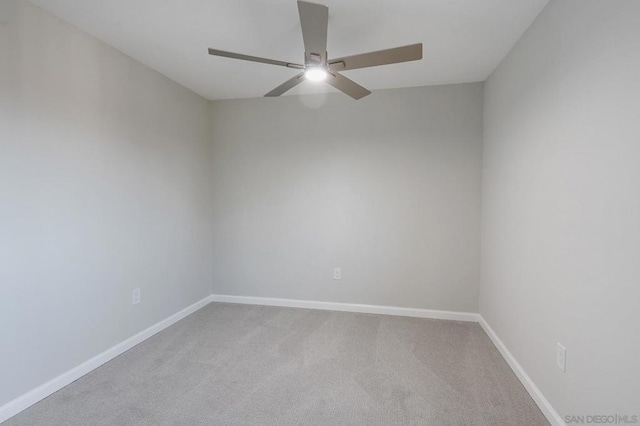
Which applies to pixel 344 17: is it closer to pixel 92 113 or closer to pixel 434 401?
pixel 92 113

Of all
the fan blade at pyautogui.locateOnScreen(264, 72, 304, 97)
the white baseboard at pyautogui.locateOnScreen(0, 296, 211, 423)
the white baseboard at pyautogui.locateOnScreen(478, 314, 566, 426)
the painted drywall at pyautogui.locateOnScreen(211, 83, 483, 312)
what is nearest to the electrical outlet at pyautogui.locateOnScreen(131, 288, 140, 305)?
the white baseboard at pyautogui.locateOnScreen(0, 296, 211, 423)

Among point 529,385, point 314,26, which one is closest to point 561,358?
point 529,385

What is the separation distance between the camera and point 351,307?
3.44m

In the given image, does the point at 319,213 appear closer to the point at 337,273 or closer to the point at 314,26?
the point at 337,273

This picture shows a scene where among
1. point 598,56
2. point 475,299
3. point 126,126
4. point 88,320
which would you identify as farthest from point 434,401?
point 126,126

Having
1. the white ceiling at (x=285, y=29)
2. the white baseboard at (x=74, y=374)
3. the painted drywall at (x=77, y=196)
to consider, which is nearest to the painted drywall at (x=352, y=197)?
the white ceiling at (x=285, y=29)

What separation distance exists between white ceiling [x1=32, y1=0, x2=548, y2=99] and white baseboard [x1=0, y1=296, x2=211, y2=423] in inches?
93.3

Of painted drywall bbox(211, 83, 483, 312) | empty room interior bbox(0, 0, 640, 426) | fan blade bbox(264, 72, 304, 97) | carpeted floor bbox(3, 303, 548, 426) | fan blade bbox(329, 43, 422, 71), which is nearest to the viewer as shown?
empty room interior bbox(0, 0, 640, 426)

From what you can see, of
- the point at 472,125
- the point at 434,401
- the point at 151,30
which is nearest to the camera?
the point at 434,401

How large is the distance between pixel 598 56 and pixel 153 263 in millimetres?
3391

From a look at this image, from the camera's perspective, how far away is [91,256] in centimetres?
224

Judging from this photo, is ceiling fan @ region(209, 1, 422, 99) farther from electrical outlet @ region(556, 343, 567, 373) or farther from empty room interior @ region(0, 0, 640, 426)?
electrical outlet @ region(556, 343, 567, 373)

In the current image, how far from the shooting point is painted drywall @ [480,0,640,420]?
3.95 ft

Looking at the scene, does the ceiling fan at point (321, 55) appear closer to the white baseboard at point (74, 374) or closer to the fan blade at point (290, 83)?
the fan blade at point (290, 83)
